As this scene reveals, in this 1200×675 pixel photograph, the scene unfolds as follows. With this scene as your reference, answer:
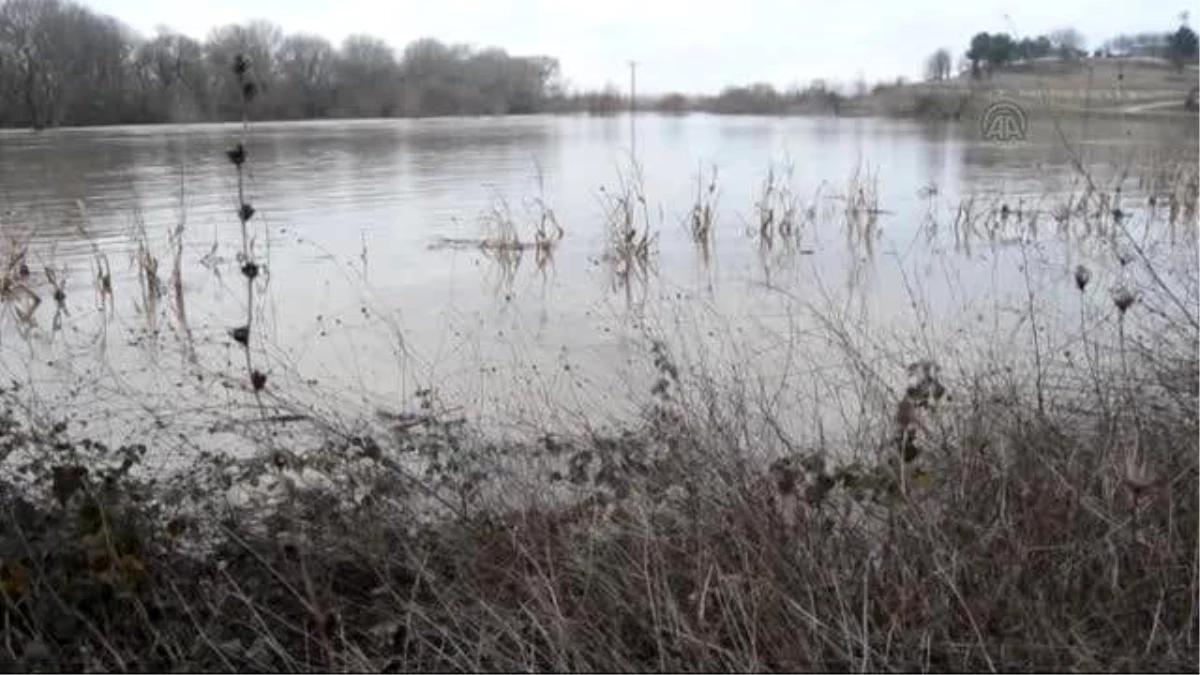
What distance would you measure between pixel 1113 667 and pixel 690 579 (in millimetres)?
1337

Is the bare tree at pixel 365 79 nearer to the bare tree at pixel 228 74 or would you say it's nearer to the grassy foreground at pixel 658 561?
the bare tree at pixel 228 74

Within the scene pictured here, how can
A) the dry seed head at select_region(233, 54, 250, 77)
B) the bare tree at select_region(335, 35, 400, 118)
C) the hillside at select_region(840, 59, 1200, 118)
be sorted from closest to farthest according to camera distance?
the dry seed head at select_region(233, 54, 250, 77) → the hillside at select_region(840, 59, 1200, 118) → the bare tree at select_region(335, 35, 400, 118)

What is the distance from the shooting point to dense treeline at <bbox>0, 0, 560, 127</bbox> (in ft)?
97.7

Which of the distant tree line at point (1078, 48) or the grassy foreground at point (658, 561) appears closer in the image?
the grassy foreground at point (658, 561)

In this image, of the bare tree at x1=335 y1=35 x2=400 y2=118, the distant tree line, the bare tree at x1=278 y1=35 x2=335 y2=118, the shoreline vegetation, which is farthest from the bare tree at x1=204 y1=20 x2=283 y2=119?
the bare tree at x1=335 y1=35 x2=400 y2=118

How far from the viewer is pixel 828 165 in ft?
89.9

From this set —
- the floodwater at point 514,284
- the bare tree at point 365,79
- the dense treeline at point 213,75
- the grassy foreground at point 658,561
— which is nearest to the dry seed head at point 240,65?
the floodwater at point 514,284

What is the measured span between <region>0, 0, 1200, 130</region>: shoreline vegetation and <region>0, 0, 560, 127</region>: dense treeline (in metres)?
0.12

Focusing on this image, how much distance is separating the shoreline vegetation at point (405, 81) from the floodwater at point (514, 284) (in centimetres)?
91

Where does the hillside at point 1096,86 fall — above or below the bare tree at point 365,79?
below

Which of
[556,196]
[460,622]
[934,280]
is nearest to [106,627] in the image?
[460,622]

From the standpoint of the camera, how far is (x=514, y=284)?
12.4m

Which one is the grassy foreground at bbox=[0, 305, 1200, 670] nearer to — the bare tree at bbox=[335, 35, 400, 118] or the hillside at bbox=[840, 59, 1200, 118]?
the hillside at bbox=[840, 59, 1200, 118]

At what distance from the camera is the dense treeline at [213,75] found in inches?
1172
